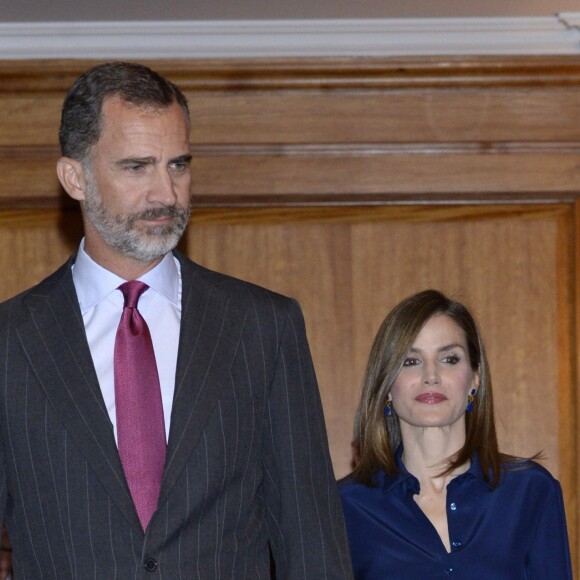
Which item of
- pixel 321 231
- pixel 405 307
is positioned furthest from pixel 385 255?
pixel 405 307

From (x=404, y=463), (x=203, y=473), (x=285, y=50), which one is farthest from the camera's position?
(x=285, y=50)

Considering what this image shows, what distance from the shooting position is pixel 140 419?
2.31 m

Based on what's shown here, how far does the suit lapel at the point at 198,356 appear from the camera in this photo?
230 centimetres

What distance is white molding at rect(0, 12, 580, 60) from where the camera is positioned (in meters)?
4.01

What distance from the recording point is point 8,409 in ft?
7.65

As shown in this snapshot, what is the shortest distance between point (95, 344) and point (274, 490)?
450mm

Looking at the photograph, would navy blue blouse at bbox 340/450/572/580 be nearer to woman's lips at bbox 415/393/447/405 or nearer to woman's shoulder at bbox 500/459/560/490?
woman's shoulder at bbox 500/459/560/490

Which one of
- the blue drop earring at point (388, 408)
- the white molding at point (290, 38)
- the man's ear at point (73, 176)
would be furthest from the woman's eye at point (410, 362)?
the white molding at point (290, 38)

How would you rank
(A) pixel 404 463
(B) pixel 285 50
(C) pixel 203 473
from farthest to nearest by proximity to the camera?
(B) pixel 285 50 < (A) pixel 404 463 < (C) pixel 203 473

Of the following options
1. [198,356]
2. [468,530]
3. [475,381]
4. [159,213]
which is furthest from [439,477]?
[159,213]

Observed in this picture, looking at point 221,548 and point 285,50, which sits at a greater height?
point 285,50

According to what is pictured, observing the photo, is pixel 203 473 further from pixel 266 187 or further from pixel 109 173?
pixel 266 187

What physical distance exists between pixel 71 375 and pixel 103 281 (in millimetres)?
218

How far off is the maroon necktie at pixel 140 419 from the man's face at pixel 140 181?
18cm
